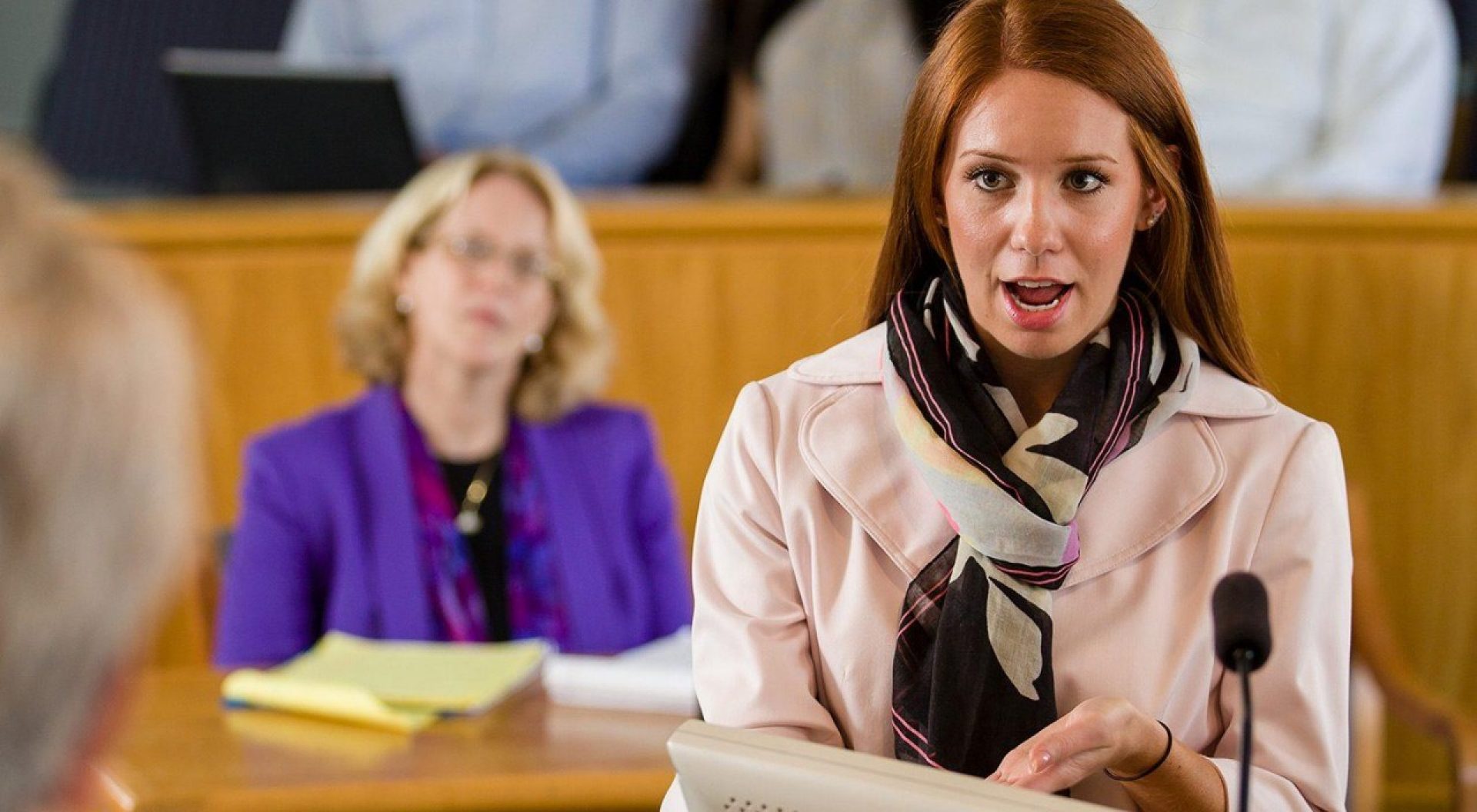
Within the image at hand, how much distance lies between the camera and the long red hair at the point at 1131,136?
1.11 metres

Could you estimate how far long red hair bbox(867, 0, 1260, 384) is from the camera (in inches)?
43.6

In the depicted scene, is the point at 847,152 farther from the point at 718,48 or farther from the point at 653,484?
the point at 653,484

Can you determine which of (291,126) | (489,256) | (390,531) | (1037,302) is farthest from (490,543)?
(1037,302)

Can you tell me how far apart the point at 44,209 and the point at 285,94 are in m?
2.56

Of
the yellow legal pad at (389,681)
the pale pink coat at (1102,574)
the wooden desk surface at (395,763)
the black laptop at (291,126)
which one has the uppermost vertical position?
the black laptop at (291,126)

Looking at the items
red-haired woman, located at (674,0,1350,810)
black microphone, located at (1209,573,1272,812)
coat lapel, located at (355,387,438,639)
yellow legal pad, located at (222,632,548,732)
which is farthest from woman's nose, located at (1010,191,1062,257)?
coat lapel, located at (355,387,438,639)

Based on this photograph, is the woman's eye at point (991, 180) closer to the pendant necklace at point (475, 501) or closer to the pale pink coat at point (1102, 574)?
the pale pink coat at point (1102, 574)

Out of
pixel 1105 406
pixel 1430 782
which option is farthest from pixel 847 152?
pixel 1105 406

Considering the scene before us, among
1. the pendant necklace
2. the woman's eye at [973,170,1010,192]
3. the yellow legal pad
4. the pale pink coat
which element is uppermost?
the woman's eye at [973,170,1010,192]

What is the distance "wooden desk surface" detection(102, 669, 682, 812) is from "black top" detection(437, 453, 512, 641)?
54 centimetres

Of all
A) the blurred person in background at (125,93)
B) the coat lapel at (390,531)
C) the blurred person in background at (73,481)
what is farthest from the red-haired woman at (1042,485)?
the blurred person in background at (125,93)

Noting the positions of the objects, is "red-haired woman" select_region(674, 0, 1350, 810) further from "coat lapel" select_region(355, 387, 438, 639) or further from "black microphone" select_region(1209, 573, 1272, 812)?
"coat lapel" select_region(355, 387, 438, 639)

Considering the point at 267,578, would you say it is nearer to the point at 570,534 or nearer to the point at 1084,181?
the point at 570,534

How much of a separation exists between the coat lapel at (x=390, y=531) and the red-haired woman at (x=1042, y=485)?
4.40ft
